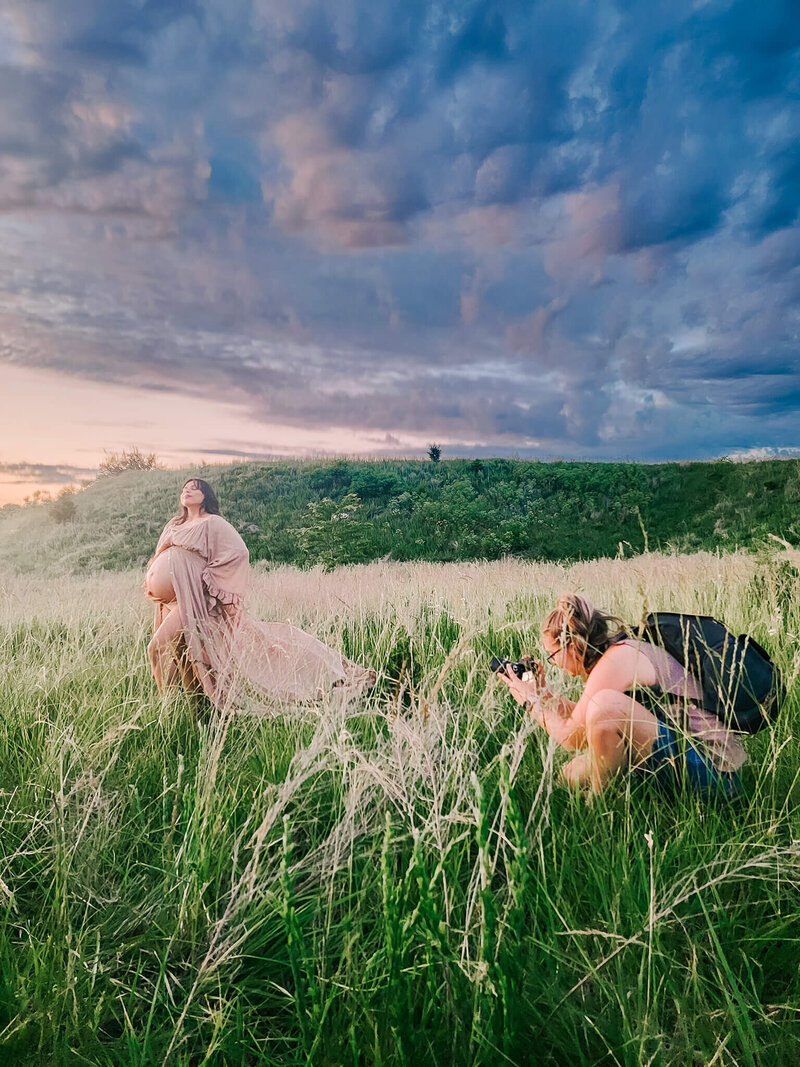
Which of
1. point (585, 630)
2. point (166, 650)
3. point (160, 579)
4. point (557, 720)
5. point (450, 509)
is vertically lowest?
point (450, 509)

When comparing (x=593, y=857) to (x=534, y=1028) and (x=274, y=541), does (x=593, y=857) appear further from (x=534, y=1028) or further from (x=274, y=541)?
(x=274, y=541)

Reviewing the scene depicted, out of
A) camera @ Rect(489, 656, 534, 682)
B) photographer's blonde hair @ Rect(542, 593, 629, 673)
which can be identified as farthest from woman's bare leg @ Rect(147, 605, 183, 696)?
photographer's blonde hair @ Rect(542, 593, 629, 673)

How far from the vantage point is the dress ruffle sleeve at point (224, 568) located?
5180mm

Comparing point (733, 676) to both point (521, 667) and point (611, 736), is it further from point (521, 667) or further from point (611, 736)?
point (521, 667)

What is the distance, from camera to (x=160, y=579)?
5129 millimetres

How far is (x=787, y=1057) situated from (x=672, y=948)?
39 cm

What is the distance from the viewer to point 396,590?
790cm

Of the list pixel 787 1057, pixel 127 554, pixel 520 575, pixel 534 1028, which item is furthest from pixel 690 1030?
pixel 127 554

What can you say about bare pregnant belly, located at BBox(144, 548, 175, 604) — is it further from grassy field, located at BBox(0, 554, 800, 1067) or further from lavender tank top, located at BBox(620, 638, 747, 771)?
lavender tank top, located at BBox(620, 638, 747, 771)

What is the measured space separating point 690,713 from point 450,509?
1212 inches

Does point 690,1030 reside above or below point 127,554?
above

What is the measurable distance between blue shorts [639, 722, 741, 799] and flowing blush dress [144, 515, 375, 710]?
2458mm

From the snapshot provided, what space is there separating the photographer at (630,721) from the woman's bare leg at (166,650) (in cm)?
269

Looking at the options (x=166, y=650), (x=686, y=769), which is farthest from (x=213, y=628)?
(x=686, y=769)
